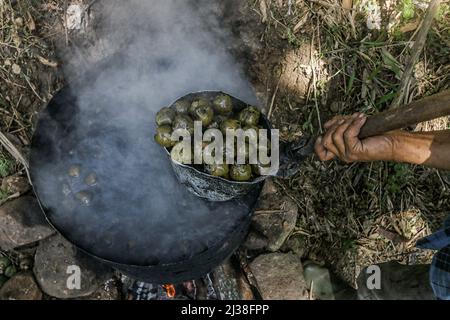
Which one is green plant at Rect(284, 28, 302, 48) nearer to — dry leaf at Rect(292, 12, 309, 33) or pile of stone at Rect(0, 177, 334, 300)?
dry leaf at Rect(292, 12, 309, 33)

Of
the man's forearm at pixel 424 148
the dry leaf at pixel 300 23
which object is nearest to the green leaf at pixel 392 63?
the dry leaf at pixel 300 23

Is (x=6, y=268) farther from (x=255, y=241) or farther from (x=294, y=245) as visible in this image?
(x=294, y=245)

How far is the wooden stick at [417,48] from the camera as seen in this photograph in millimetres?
3883

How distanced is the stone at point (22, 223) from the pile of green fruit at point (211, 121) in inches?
74.9

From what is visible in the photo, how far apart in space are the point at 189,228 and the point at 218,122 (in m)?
0.89

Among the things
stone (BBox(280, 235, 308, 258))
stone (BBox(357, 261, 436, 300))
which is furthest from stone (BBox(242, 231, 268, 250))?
stone (BBox(357, 261, 436, 300))

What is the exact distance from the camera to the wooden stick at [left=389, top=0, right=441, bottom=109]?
3.88 metres

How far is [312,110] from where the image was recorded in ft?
14.1

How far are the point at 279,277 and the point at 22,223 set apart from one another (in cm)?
265

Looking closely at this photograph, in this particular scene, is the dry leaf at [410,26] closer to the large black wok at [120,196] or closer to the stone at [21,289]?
the large black wok at [120,196]

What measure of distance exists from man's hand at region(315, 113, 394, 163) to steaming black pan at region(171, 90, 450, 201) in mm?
51

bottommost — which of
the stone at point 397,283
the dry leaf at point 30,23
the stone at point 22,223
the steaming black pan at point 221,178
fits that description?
the stone at point 397,283
